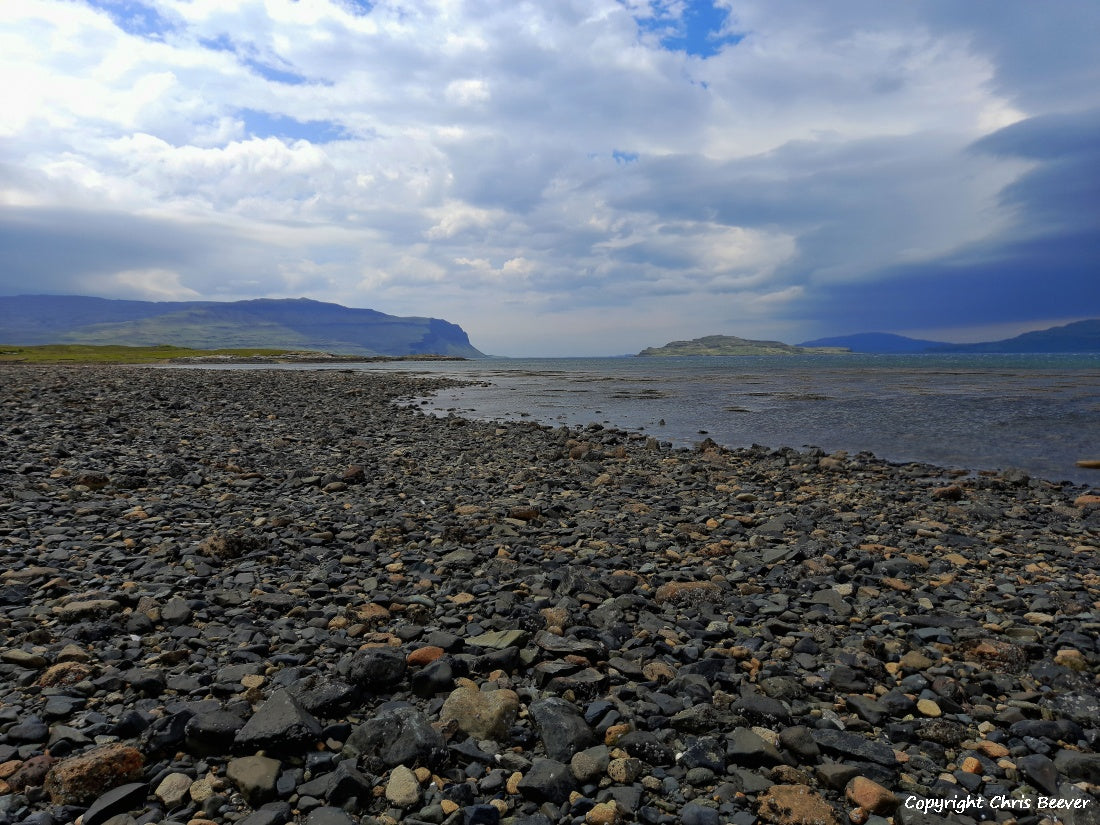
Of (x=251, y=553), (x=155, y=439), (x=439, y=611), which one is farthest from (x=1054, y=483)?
(x=155, y=439)

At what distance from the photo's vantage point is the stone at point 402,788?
385 cm

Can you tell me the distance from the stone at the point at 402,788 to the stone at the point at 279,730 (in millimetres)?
759

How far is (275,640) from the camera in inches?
232

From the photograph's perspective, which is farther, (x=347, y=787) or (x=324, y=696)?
(x=324, y=696)

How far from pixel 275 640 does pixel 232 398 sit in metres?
31.3

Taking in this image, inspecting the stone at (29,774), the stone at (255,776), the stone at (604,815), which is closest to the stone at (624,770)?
the stone at (604,815)

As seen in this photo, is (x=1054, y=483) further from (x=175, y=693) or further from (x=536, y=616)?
(x=175, y=693)

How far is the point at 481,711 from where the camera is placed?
15.4ft

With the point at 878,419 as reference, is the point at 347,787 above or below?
below

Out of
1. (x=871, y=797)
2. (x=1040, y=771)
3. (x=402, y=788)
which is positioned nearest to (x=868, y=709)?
(x=1040, y=771)

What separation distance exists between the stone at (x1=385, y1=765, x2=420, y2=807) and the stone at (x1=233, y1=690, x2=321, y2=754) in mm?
759

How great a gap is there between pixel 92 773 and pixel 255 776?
1.05 m

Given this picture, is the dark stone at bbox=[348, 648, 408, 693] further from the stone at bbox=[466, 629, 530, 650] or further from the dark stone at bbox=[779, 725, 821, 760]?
the dark stone at bbox=[779, 725, 821, 760]

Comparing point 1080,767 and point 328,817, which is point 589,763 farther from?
point 1080,767
